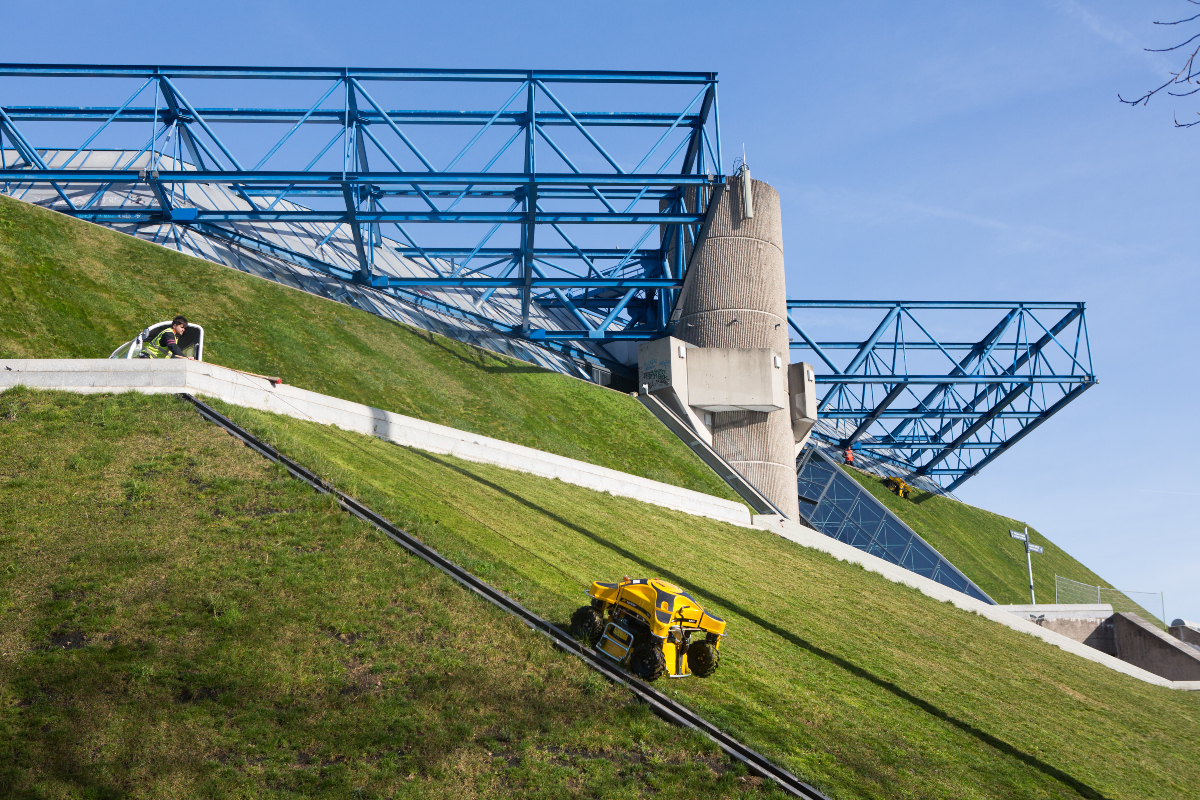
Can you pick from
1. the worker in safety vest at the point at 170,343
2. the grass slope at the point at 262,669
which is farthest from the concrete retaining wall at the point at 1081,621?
the worker in safety vest at the point at 170,343

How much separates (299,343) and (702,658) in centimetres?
2338

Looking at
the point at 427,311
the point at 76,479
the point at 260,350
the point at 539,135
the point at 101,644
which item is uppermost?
the point at 539,135

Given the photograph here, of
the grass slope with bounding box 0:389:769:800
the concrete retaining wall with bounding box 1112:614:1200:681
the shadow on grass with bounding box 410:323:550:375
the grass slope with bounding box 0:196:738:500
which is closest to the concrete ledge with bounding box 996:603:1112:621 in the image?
the concrete retaining wall with bounding box 1112:614:1200:681

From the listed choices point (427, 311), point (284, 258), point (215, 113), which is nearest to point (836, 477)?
point (427, 311)

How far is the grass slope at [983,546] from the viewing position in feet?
156

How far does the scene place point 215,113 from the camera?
130 ft

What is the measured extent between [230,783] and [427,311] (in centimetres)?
3592

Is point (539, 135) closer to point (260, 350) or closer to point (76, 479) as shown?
point (260, 350)

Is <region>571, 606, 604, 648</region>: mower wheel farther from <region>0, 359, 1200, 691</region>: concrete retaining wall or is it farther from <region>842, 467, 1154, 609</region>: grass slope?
<region>842, 467, 1154, 609</region>: grass slope

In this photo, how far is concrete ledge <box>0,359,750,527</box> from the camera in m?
19.3

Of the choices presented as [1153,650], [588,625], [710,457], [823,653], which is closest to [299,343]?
[710,457]

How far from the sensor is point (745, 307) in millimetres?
42781

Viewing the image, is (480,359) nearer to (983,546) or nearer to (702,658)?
(702,658)

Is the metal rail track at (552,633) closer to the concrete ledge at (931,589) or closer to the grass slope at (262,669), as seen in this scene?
the grass slope at (262,669)
